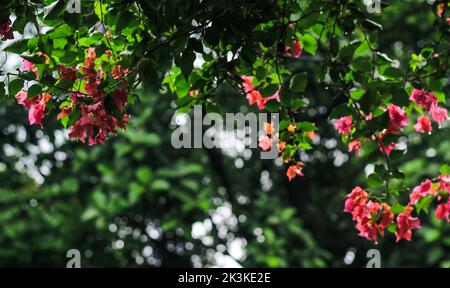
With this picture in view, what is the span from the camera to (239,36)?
1.92 m

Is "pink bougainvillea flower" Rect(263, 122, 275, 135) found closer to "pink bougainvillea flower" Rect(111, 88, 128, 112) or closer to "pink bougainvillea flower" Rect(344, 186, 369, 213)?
"pink bougainvillea flower" Rect(344, 186, 369, 213)

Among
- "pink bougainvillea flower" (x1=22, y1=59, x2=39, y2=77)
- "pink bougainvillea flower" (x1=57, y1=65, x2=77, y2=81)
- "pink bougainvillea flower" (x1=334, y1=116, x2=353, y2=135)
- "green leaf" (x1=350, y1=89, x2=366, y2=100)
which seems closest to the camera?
"pink bougainvillea flower" (x1=57, y1=65, x2=77, y2=81)

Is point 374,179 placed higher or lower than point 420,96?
lower

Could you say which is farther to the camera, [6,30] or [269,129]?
[269,129]

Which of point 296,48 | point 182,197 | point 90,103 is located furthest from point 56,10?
point 182,197

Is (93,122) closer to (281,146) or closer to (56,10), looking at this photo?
(56,10)

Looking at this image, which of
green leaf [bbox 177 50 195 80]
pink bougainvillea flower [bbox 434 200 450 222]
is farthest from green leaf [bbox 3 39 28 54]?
pink bougainvillea flower [bbox 434 200 450 222]

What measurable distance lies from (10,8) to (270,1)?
2.86ft

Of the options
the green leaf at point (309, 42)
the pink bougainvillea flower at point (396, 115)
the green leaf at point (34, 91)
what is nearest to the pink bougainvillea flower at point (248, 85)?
the green leaf at point (309, 42)

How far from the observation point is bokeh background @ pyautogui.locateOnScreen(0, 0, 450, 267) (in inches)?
247

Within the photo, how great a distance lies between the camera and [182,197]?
19.9 ft
